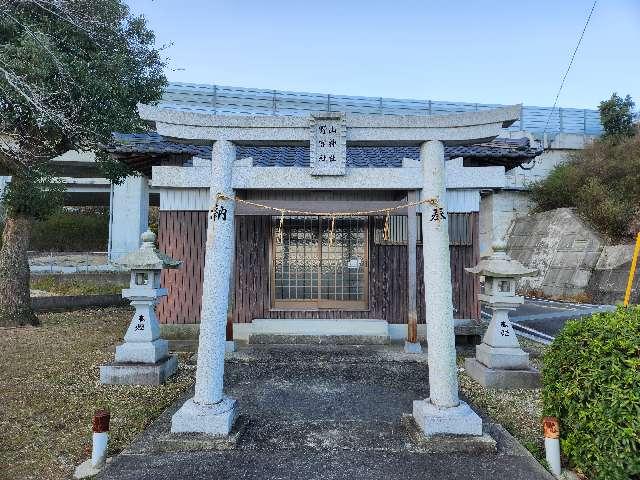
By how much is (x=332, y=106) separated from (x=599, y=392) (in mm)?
21225

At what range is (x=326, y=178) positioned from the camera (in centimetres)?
493

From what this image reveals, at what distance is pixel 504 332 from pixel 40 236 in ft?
111

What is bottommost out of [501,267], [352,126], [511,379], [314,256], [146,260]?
[511,379]

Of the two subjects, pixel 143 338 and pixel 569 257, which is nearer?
pixel 143 338

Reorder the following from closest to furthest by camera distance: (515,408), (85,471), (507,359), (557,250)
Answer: (85,471), (515,408), (507,359), (557,250)

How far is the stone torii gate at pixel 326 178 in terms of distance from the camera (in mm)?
4586

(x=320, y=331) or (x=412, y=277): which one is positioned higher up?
(x=412, y=277)

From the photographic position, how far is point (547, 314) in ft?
46.0

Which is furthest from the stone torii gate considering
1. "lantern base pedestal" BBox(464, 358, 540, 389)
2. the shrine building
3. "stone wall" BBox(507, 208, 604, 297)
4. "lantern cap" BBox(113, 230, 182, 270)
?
"stone wall" BBox(507, 208, 604, 297)

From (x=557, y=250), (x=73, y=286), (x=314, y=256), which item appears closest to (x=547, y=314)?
(x=557, y=250)

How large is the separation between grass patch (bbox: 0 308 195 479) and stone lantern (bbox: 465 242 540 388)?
5.35 metres

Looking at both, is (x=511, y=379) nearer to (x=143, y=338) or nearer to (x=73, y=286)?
(x=143, y=338)

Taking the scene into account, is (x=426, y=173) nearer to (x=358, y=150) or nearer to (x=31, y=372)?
(x=358, y=150)

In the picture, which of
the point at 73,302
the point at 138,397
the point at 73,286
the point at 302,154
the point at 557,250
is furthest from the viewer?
the point at 557,250
